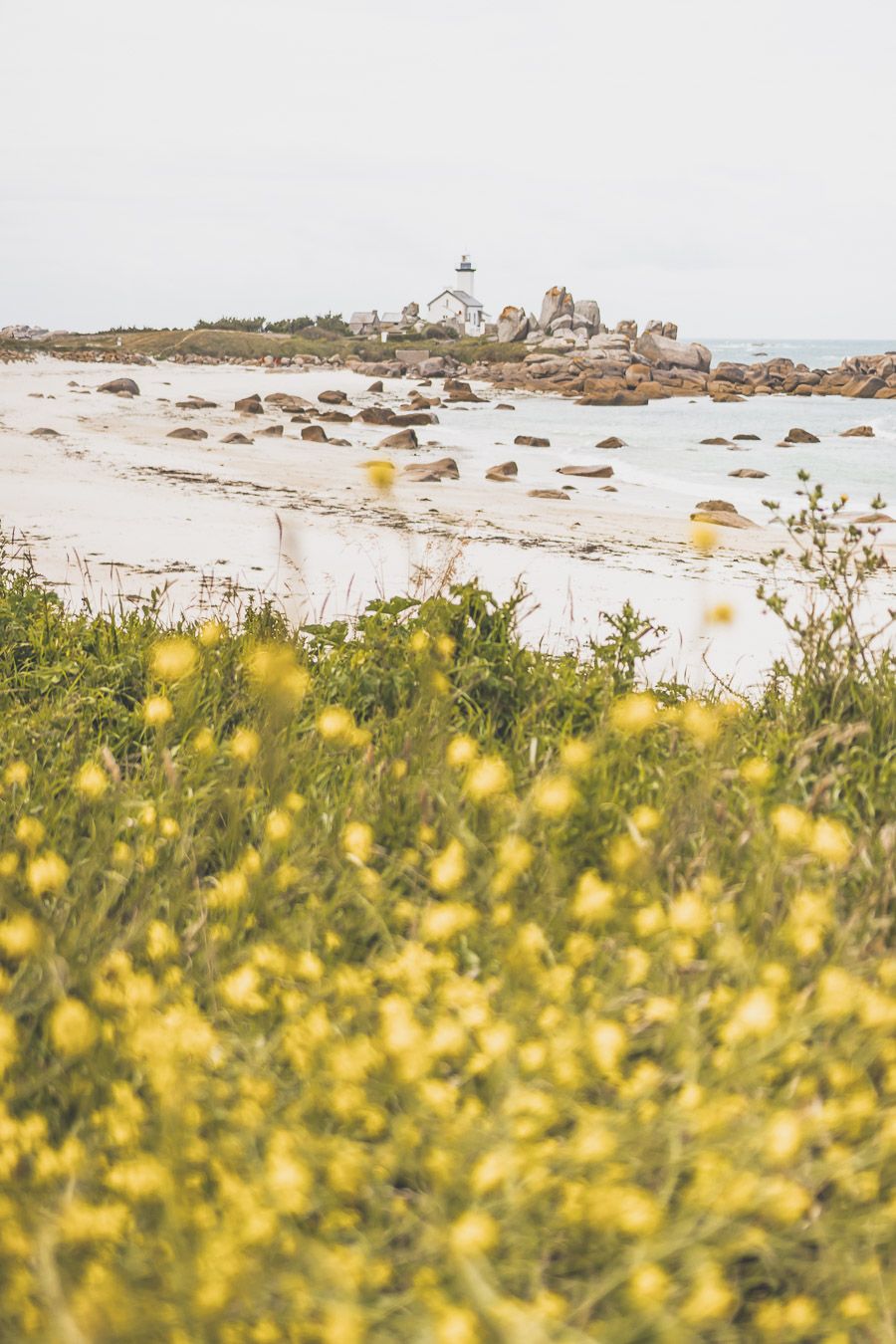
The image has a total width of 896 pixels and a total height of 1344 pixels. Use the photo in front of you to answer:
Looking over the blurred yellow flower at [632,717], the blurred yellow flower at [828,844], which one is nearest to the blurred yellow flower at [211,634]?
the blurred yellow flower at [632,717]

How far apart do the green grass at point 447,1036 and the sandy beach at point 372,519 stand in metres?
1.00

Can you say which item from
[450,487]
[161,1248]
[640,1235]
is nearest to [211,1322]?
[161,1248]

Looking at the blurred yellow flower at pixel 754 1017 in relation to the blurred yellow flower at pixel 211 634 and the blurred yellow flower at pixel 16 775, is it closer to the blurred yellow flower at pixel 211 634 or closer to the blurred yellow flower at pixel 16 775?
the blurred yellow flower at pixel 16 775

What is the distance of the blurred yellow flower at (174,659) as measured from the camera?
10.1 feet

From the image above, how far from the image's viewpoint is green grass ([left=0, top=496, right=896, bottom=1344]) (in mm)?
1325

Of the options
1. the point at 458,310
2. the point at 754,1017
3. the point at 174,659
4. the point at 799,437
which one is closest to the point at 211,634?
the point at 174,659

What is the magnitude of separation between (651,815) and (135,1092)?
1.23m

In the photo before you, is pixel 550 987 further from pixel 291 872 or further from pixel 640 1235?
pixel 291 872

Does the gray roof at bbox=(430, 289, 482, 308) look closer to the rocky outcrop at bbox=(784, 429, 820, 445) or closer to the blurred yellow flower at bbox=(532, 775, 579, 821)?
the rocky outcrop at bbox=(784, 429, 820, 445)

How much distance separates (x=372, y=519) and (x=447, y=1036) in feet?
27.2

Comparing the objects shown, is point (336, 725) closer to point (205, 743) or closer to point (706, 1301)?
point (205, 743)

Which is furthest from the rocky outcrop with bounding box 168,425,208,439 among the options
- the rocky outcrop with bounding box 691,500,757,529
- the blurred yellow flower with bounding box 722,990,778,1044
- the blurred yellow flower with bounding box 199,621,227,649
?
the blurred yellow flower with bounding box 722,990,778,1044

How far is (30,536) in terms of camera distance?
7465 millimetres

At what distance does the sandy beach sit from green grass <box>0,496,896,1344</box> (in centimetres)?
100
